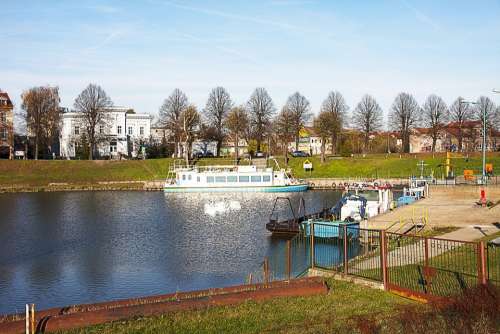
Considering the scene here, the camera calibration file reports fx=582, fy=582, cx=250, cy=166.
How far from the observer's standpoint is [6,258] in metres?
32.7

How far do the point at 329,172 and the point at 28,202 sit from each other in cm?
4400

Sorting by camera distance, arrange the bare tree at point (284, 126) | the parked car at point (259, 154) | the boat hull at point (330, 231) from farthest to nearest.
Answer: the parked car at point (259, 154), the bare tree at point (284, 126), the boat hull at point (330, 231)

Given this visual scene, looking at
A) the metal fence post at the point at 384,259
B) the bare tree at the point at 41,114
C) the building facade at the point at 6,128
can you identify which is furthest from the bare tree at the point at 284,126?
the metal fence post at the point at 384,259

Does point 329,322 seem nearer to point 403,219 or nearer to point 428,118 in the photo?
point 403,219

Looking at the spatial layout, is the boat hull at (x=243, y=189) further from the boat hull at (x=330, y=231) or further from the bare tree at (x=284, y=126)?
the boat hull at (x=330, y=231)

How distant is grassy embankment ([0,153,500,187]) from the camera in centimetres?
8460

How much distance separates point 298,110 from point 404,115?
1931cm

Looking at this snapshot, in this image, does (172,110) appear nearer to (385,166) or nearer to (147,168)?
(147,168)

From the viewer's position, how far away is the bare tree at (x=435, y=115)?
106 m

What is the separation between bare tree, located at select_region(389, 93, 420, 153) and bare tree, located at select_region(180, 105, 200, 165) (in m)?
36.5

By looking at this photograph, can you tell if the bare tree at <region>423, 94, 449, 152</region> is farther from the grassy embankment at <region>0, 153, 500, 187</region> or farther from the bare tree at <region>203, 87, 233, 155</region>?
the bare tree at <region>203, 87, 233, 155</region>

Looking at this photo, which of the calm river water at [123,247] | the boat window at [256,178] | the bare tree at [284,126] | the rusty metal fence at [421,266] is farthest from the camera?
the bare tree at [284,126]

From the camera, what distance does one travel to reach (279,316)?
13.3 m

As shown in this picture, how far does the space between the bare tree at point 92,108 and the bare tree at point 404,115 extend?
52.7 metres
